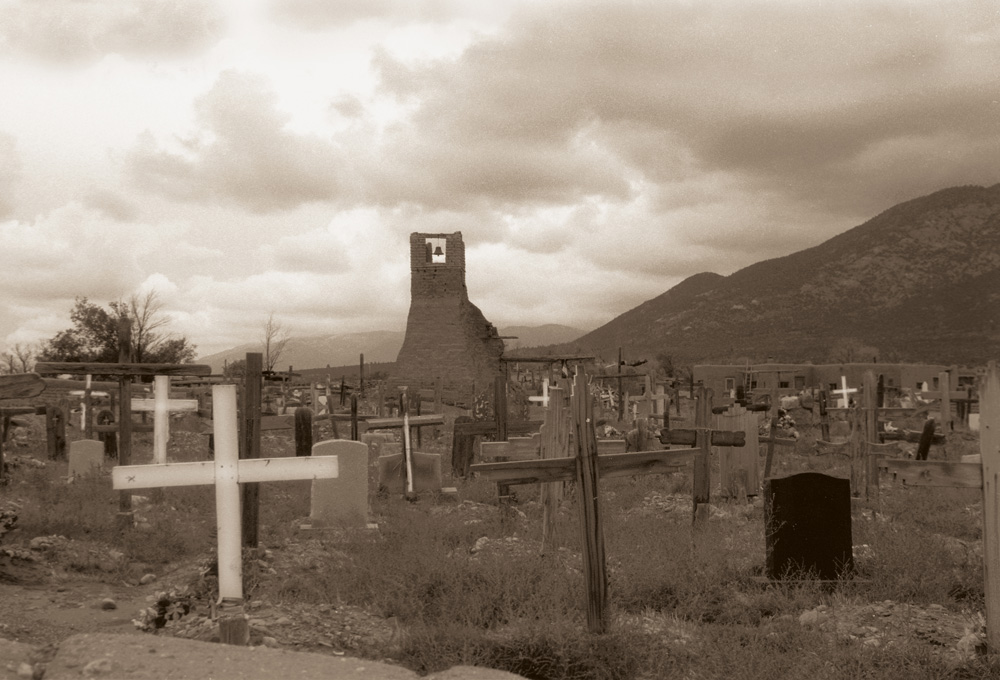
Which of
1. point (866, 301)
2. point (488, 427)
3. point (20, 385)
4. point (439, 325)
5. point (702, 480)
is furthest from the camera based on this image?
point (866, 301)

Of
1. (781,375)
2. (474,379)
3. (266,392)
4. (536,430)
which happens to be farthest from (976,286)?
(536,430)

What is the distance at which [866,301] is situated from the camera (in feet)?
288

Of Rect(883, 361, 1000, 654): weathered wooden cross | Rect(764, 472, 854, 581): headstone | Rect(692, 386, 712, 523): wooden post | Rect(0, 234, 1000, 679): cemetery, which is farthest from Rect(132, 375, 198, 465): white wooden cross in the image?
Rect(883, 361, 1000, 654): weathered wooden cross

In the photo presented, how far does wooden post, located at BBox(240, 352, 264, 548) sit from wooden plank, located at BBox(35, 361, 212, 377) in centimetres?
121

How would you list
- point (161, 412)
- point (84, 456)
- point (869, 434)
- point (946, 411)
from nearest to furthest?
point (161, 412) < point (869, 434) < point (84, 456) < point (946, 411)

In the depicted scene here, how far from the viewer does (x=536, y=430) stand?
14367 mm

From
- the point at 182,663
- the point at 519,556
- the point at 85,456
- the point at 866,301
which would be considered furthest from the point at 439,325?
the point at 866,301

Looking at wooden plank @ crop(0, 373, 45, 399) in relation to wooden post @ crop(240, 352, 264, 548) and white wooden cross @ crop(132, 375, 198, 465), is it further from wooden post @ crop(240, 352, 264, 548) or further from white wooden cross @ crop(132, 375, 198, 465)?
white wooden cross @ crop(132, 375, 198, 465)

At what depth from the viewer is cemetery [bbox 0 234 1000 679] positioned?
17.6ft

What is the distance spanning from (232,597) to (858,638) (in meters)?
4.16

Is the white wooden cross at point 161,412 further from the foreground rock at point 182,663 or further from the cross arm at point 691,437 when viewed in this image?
the cross arm at point 691,437

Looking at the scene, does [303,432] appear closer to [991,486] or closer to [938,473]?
[938,473]

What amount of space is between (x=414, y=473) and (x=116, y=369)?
4928mm

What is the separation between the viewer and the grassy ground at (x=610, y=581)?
17.4 feet
